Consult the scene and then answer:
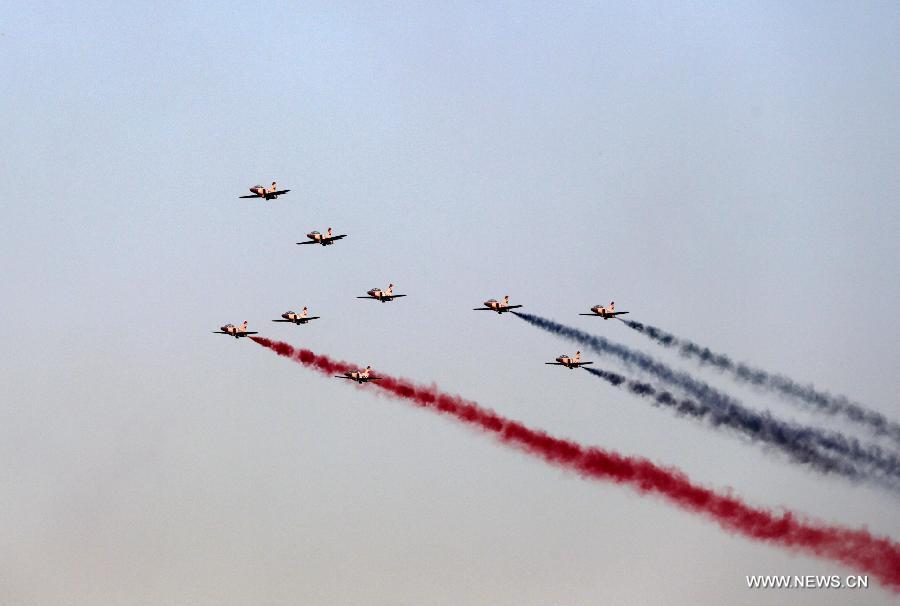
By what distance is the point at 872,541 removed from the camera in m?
149

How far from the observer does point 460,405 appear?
16762 centimetres

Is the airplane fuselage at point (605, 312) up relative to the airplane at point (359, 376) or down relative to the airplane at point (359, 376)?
up

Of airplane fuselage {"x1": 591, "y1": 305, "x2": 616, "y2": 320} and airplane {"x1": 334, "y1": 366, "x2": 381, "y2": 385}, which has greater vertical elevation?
airplane fuselage {"x1": 591, "y1": 305, "x2": 616, "y2": 320}

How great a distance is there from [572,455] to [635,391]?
309 inches

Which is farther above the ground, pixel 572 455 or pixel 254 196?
pixel 254 196

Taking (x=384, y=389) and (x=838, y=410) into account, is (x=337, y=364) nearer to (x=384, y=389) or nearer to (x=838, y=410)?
(x=384, y=389)

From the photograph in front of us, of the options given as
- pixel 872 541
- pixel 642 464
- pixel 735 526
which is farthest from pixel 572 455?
pixel 872 541

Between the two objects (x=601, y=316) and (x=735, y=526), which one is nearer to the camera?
(x=735, y=526)

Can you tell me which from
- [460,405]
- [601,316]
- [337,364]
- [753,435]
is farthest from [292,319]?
[753,435]

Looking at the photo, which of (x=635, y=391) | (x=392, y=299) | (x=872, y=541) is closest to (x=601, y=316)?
(x=635, y=391)

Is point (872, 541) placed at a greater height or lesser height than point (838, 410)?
lesser

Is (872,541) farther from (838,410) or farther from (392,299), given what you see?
Result: (392,299)

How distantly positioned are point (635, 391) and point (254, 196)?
3724 cm

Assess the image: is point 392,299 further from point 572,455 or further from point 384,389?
point 572,455
